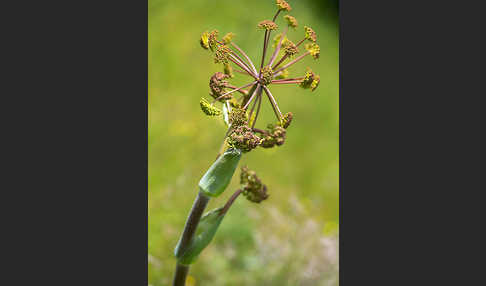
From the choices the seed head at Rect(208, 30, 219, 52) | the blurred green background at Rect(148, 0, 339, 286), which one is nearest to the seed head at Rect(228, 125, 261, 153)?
the seed head at Rect(208, 30, 219, 52)

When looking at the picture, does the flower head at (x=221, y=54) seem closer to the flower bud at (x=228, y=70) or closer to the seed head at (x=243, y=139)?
the flower bud at (x=228, y=70)

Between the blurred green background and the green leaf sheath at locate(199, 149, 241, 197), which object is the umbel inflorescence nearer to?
the green leaf sheath at locate(199, 149, 241, 197)

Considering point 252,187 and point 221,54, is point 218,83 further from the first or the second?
point 252,187

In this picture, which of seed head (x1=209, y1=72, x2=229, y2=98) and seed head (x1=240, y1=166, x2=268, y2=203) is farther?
seed head (x1=240, y1=166, x2=268, y2=203)

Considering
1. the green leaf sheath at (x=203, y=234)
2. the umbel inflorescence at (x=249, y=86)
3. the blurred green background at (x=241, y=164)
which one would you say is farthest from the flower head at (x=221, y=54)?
the blurred green background at (x=241, y=164)

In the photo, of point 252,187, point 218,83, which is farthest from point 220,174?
point 218,83
